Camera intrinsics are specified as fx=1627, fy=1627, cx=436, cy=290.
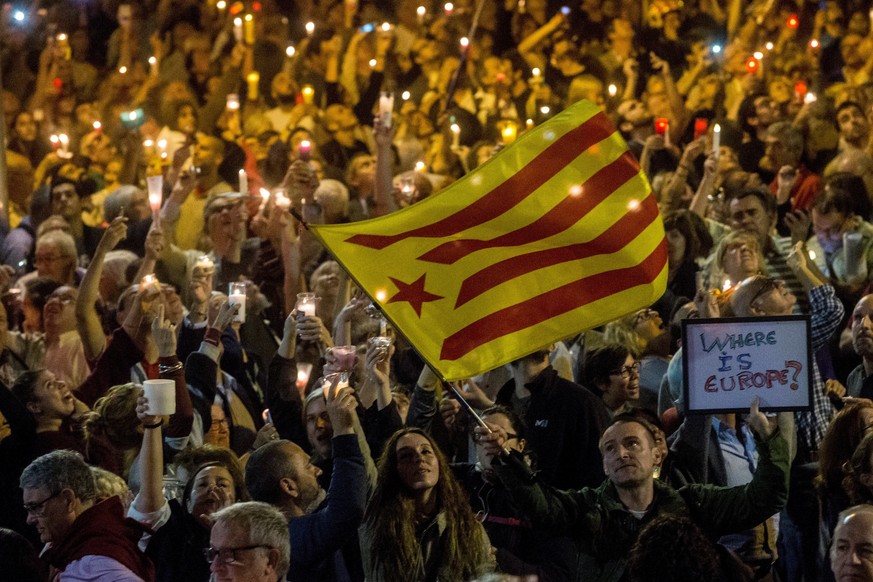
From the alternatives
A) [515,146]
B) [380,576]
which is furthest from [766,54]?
[380,576]

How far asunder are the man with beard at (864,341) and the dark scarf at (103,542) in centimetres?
353

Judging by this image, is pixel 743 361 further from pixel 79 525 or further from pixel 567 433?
pixel 79 525

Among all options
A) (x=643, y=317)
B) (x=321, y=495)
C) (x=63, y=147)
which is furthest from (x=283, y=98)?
(x=321, y=495)

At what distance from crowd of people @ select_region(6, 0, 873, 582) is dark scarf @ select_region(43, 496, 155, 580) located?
0.01 m

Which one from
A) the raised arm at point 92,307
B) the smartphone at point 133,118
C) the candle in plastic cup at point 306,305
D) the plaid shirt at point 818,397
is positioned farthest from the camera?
the smartphone at point 133,118

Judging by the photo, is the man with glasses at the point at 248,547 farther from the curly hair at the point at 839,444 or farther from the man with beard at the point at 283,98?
the man with beard at the point at 283,98

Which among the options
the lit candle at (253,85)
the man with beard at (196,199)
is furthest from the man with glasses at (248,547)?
the lit candle at (253,85)

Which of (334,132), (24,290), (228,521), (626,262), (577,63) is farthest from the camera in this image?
(577,63)

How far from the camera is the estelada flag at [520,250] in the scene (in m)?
5.96

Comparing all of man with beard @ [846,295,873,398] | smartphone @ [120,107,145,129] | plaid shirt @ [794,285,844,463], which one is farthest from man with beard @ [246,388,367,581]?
smartphone @ [120,107,145,129]

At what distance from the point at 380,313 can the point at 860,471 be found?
6.75 feet

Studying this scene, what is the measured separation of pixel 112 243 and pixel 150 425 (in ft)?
10.5

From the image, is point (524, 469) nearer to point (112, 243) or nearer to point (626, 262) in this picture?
point (626, 262)

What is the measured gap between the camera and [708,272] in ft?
28.7
